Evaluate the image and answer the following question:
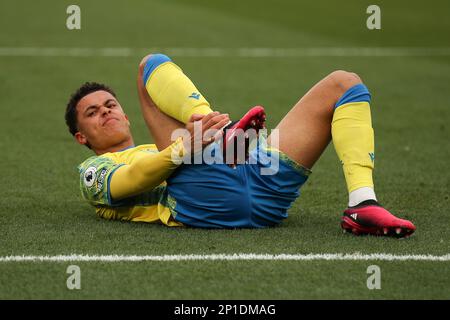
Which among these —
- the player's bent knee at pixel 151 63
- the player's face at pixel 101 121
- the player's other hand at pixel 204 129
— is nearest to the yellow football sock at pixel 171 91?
the player's bent knee at pixel 151 63

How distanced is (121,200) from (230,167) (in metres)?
0.73

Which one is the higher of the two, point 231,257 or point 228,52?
point 228,52

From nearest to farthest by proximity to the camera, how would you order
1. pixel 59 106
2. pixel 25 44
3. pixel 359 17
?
pixel 59 106, pixel 25 44, pixel 359 17

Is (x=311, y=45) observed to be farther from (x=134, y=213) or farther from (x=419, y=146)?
(x=134, y=213)

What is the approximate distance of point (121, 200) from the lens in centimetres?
576

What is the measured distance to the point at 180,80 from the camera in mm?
5648

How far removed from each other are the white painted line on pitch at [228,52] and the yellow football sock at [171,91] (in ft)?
32.2

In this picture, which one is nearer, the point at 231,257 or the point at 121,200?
the point at 231,257

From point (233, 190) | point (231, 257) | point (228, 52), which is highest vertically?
point (228, 52)

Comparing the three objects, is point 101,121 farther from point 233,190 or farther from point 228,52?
point 228,52

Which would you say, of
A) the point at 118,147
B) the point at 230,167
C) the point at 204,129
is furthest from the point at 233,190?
the point at 118,147

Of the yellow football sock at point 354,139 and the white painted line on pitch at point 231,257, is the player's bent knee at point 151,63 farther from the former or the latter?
the white painted line on pitch at point 231,257

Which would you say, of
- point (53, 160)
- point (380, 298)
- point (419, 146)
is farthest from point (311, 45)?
point (380, 298)

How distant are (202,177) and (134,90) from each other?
7.32 m
